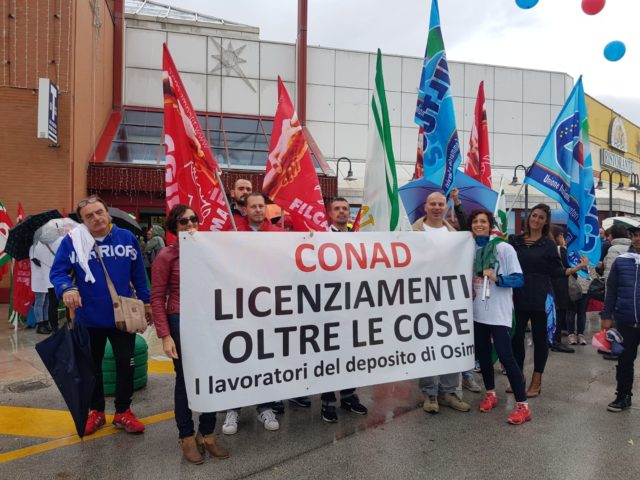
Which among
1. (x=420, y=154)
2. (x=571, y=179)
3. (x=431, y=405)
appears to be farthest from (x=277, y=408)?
(x=571, y=179)

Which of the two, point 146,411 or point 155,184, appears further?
point 155,184

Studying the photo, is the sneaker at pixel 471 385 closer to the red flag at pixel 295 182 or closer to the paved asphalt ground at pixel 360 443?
the paved asphalt ground at pixel 360 443

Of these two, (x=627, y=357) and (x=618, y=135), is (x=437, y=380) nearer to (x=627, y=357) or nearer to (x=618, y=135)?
(x=627, y=357)

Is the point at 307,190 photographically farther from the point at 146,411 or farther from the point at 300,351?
the point at 146,411

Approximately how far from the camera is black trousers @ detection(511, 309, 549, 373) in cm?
462

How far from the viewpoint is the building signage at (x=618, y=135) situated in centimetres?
2736

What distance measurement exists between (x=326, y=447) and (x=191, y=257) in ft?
5.65

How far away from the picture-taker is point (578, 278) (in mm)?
7625

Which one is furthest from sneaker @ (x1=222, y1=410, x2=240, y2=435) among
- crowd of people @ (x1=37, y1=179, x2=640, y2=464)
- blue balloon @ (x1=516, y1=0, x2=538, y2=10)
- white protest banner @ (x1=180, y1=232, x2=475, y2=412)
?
blue balloon @ (x1=516, y1=0, x2=538, y2=10)

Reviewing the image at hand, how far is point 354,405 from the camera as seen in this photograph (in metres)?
4.38

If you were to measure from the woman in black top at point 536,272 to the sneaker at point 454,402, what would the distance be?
2.68ft

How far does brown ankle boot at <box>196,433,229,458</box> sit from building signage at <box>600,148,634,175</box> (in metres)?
28.1

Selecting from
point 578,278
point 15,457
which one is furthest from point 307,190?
point 578,278

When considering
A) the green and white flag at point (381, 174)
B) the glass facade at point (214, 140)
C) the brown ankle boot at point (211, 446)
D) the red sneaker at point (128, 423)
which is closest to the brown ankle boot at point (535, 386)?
the green and white flag at point (381, 174)
